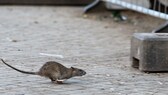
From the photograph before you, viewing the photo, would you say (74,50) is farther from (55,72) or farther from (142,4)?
(142,4)

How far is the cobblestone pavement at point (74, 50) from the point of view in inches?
188

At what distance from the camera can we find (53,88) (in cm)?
471

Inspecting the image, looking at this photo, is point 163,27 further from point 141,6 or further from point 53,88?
point 53,88

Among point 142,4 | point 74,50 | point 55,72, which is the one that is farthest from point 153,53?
point 142,4

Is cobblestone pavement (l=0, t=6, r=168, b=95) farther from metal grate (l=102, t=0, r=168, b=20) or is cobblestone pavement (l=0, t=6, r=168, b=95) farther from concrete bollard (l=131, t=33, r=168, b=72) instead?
metal grate (l=102, t=0, r=168, b=20)

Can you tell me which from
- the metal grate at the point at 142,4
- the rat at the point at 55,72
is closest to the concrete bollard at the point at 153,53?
the rat at the point at 55,72

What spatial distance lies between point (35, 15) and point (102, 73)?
534 cm

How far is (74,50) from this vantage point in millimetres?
6824

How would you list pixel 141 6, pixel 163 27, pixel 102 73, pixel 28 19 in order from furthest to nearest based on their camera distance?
pixel 28 19
pixel 141 6
pixel 163 27
pixel 102 73

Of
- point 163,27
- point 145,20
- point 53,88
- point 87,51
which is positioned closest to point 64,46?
point 87,51

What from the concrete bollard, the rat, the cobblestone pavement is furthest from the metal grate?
the rat

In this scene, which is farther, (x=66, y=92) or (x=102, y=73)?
(x=102, y=73)

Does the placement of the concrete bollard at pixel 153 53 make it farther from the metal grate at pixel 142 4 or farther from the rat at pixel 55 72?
the metal grate at pixel 142 4

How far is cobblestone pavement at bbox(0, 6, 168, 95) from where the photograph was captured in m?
4.79
